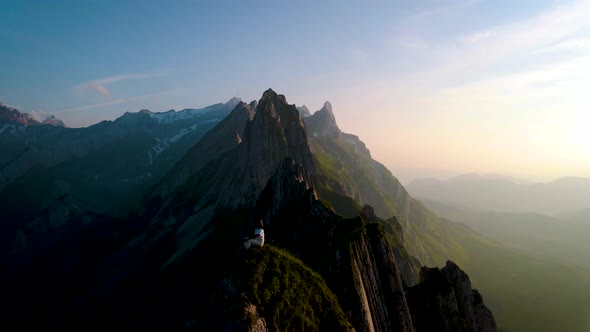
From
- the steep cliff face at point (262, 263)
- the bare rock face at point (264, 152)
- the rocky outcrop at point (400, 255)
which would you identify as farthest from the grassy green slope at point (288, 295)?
the bare rock face at point (264, 152)

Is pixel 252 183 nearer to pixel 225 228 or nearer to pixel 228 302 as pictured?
pixel 225 228

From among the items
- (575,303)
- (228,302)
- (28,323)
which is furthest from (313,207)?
(575,303)

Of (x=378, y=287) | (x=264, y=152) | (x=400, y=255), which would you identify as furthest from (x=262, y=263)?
(x=264, y=152)

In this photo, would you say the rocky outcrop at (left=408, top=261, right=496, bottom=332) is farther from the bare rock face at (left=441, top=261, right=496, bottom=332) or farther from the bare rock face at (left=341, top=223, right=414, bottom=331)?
the bare rock face at (left=341, top=223, right=414, bottom=331)

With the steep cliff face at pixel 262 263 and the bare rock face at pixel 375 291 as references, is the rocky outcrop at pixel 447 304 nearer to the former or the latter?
the steep cliff face at pixel 262 263

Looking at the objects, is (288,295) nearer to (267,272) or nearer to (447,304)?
(267,272)

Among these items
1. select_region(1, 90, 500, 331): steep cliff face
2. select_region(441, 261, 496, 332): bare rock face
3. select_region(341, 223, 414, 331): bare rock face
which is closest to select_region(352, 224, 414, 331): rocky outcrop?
select_region(341, 223, 414, 331): bare rock face

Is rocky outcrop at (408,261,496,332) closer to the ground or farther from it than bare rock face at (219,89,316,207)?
closer to the ground

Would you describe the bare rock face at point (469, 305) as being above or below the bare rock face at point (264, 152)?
below
